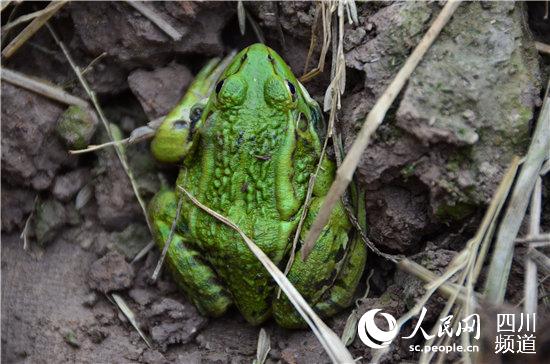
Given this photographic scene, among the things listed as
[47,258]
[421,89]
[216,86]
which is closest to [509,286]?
[421,89]

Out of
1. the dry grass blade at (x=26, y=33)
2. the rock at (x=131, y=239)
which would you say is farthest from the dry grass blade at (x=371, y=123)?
the dry grass blade at (x=26, y=33)

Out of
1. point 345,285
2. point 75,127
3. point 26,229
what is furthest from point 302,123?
point 26,229

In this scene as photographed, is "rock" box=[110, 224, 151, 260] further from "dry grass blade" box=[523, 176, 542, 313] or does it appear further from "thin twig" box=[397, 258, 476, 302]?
"dry grass blade" box=[523, 176, 542, 313]

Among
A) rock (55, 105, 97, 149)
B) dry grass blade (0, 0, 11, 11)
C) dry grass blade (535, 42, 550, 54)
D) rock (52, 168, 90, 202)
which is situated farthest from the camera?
rock (52, 168, 90, 202)

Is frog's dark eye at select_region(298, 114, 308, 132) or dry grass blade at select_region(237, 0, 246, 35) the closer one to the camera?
frog's dark eye at select_region(298, 114, 308, 132)

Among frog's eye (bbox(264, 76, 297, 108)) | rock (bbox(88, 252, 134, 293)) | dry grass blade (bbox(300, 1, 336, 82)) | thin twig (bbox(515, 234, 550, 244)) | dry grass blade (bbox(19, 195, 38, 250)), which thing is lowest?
rock (bbox(88, 252, 134, 293))

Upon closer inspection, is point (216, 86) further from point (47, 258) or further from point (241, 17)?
point (47, 258)

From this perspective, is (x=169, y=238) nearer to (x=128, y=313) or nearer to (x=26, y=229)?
(x=128, y=313)

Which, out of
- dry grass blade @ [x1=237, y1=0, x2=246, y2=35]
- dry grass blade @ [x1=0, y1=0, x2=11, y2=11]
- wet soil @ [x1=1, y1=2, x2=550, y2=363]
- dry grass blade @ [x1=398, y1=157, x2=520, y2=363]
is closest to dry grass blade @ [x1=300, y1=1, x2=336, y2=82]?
wet soil @ [x1=1, y1=2, x2=550, y2=363]
